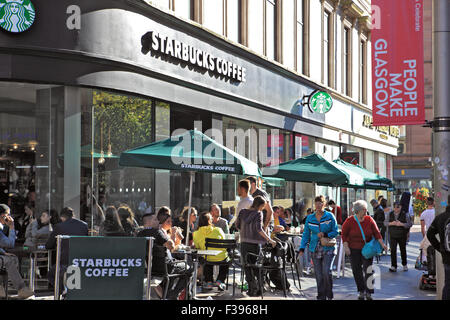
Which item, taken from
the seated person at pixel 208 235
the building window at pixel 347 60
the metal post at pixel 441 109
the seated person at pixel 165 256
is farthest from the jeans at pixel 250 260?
the building window at pixel 347 60

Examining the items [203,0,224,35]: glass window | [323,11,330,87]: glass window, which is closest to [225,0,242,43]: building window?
[203,0,224,35]: glass window

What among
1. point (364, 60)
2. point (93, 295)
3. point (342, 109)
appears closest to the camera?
point (93, 295)

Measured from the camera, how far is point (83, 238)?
7410 millimetres

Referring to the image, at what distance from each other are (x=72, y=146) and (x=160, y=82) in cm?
316

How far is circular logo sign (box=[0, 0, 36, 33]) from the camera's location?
37.5 ft

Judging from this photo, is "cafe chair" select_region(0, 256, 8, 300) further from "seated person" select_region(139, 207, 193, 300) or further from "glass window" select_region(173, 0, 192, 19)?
"glass window" select_region(173, 0, 192, 19)

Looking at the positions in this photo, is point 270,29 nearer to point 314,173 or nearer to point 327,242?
point 314,173

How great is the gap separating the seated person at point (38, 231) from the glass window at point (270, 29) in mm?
11682

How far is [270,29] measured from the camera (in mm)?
21875

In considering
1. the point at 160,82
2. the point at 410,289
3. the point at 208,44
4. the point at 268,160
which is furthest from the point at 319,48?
the point at 410,289

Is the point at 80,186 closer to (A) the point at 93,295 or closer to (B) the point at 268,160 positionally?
(A) the point at 93,295

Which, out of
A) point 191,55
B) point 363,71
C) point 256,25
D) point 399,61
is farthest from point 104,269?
point 363,71

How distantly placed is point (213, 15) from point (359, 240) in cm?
929

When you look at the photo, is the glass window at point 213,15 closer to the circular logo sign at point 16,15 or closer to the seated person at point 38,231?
the circular logo sign at point 16,15
